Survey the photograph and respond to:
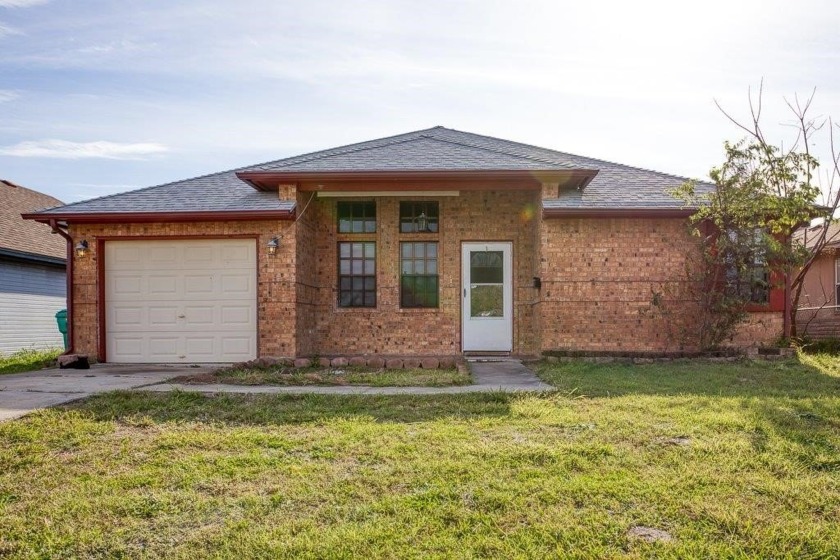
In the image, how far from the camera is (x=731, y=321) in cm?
1059

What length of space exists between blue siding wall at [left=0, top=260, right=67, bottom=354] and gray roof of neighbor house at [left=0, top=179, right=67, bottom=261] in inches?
16.5

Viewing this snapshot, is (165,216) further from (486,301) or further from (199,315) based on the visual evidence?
(486,301)

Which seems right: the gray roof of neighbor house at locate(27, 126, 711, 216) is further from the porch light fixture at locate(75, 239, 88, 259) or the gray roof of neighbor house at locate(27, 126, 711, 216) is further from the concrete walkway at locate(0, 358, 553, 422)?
the concrete walkway at locate(0, 358, 553, 422)

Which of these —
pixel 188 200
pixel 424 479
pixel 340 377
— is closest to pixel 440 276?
pixel 340 377

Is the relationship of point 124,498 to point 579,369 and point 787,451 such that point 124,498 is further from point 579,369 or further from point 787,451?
point 579,369

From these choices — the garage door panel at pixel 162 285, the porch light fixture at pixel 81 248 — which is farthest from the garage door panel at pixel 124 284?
the porch light fixture at pixel 81 248

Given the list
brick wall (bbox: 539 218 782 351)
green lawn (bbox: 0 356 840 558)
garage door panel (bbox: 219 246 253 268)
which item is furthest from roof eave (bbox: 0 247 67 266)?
brick wall (bbox: 539 218 782 351)

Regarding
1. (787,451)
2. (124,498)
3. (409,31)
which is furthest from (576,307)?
(124,498)

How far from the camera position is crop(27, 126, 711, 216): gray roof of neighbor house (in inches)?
431

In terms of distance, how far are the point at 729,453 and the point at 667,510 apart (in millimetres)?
1281

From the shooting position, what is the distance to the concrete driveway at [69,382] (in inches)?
249

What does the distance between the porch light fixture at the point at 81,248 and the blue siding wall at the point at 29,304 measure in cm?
547

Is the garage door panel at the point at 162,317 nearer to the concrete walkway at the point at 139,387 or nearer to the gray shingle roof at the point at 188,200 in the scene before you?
the concrete walkway at the point at 139,387

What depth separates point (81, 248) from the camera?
11258mm
